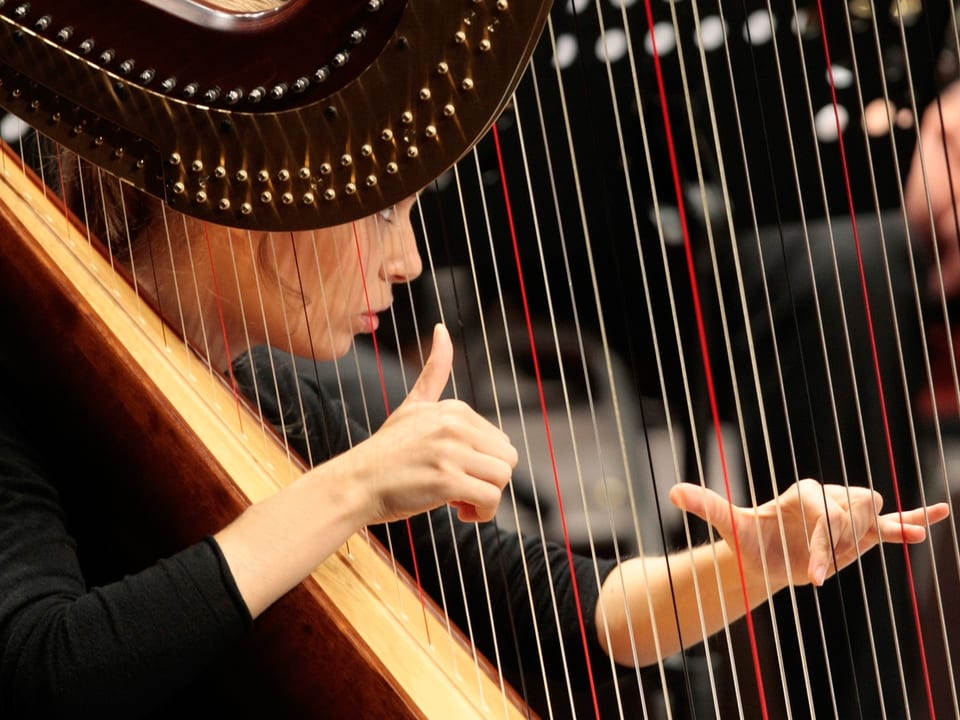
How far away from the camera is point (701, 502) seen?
39.6 inches

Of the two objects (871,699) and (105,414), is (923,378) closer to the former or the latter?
(871,699)

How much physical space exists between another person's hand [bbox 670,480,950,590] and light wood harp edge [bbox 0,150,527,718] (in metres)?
0.26

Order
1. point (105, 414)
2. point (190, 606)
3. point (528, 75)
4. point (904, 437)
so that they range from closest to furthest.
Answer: point (190, 606) < point (105, 414) < point (528, 75) < point (904, 437)

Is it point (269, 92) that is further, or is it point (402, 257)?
point (402, 257)

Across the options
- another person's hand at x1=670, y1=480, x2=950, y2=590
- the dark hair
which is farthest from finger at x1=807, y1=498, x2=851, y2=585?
the dark hair

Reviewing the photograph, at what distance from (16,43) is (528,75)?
38.3 inches

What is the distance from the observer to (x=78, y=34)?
0.91 m

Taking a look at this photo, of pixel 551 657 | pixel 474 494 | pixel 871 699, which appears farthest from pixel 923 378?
pixel 474 494

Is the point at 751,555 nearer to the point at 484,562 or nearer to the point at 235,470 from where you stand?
the point at 484,562

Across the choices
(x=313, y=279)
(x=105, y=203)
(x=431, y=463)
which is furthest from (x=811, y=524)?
(x=105, y=203)

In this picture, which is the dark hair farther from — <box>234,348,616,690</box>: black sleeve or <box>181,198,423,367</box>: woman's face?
<box>234,348,616,690</box>: black sleeve

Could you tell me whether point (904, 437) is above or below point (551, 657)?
above

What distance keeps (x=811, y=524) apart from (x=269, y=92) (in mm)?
597

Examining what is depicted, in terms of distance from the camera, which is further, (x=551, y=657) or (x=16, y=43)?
(x=551, y=657)
